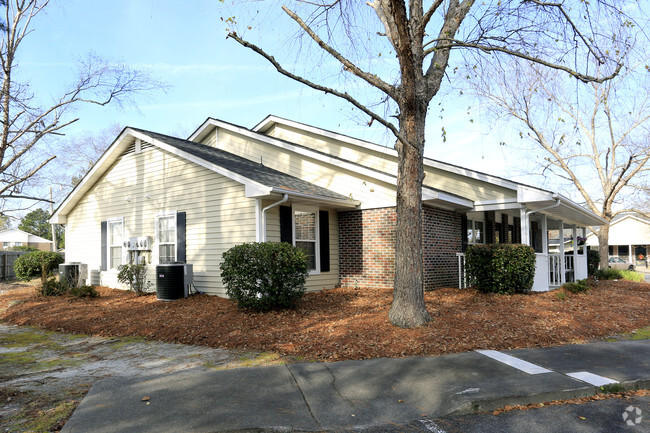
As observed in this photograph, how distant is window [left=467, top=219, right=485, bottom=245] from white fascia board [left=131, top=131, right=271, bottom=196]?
8.29 metres

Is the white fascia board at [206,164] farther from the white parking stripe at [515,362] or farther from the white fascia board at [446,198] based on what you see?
the white parking stripe at [515,362]

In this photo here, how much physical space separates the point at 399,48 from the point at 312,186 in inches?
229

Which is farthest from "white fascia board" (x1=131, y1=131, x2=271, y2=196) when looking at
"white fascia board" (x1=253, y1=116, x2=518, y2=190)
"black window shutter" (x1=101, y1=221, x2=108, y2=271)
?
"white fascia board" (x1=253, y1=116, x2=518, y2=190)

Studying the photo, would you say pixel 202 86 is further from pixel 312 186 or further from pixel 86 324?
pixel 86 324

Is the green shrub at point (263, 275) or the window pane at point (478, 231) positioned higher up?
the window pane at point (478, 231)

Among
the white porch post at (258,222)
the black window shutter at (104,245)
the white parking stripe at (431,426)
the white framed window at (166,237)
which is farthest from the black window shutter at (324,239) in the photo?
the white parking stripe at (431,426)

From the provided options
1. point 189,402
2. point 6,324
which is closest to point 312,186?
point 6,324

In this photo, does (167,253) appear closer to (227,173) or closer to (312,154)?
(227,173)

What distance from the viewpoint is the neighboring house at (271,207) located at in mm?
10805

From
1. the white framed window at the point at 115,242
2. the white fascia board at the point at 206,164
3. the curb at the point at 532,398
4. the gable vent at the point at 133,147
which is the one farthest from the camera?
the white framed window at the point at 115,242

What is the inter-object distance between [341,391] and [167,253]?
878 cm

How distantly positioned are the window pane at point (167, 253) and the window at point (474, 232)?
9453 millimetres

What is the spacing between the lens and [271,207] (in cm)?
1029

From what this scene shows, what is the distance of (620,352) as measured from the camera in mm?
6082
